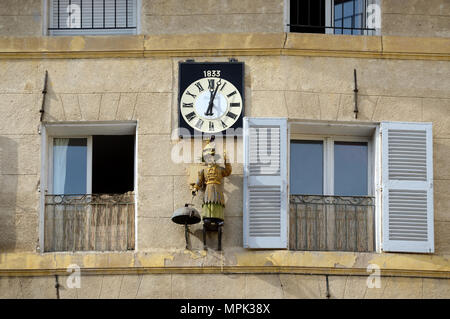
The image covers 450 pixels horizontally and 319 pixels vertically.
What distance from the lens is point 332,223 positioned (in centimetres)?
2197

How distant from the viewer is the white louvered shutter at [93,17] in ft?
75.7

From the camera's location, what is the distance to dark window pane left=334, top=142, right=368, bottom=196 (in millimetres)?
22375

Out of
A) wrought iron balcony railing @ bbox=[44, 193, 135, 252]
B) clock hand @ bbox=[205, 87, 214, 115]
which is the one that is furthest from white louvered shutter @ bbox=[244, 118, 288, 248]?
wrought iron balcony railing @ bbox=[44, 193, 135, 252]

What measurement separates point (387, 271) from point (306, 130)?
2.33 metres

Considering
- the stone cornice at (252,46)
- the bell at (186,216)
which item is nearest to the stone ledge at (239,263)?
the bell at (186,216)

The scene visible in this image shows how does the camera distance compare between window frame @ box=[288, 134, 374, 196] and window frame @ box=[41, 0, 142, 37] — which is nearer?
window frame @ box=[288, 134, 374, 196]

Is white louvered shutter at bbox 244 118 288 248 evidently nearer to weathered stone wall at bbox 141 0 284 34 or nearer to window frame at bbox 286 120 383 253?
window frame at bbox 286 120 383 253

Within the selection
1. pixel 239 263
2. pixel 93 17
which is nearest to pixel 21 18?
pixel 93 17

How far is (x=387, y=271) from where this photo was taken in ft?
70.6

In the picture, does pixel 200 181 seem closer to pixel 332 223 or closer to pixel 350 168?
pixel 332 223

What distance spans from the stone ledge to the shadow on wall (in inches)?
15.2

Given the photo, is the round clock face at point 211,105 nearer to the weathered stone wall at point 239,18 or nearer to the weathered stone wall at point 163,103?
the weathered stone wall at point 163,103

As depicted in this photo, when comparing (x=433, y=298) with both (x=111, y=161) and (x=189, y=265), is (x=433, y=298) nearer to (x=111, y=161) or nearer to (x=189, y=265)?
(x=189, y=265)

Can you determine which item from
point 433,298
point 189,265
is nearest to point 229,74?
point 189,265
